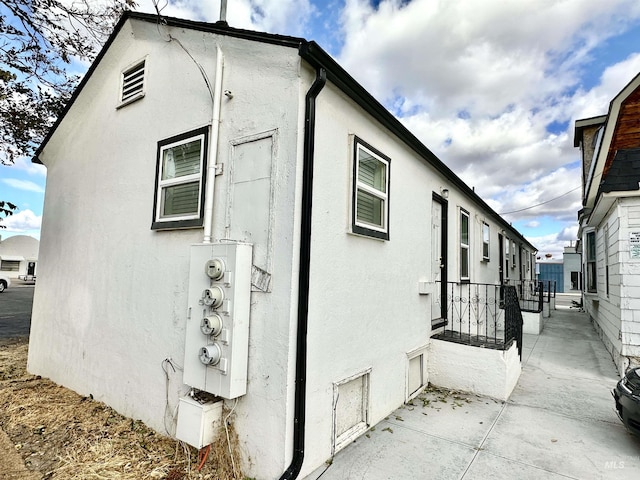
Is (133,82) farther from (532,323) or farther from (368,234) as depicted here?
(532,323)

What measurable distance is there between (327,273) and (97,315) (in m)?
3.47

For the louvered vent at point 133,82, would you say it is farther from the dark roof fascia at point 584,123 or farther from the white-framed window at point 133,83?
the dark roof fascia at point 584,123

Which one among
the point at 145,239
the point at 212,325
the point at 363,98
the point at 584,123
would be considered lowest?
the point at 212,325

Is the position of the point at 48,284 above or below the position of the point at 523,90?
below

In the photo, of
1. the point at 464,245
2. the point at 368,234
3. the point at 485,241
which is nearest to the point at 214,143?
the point at 368,234

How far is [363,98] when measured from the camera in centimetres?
349

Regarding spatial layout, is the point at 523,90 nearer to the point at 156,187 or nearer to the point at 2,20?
the point at 156,187

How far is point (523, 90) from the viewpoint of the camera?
944 centimetres

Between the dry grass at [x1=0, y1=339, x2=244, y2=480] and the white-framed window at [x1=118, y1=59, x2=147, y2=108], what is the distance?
160 inches

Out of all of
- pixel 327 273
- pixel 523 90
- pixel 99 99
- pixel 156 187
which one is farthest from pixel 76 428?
pixel 523 90

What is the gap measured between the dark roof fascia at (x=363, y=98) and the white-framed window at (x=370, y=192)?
401mm

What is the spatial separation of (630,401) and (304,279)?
3.38 meters

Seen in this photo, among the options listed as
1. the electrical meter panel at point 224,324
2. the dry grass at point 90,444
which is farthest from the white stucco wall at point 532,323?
the dry grass at point 90,444

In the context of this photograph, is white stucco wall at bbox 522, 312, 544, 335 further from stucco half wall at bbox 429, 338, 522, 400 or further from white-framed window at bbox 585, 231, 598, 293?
stucco half wall at bbox 429, 338, 522, 400
